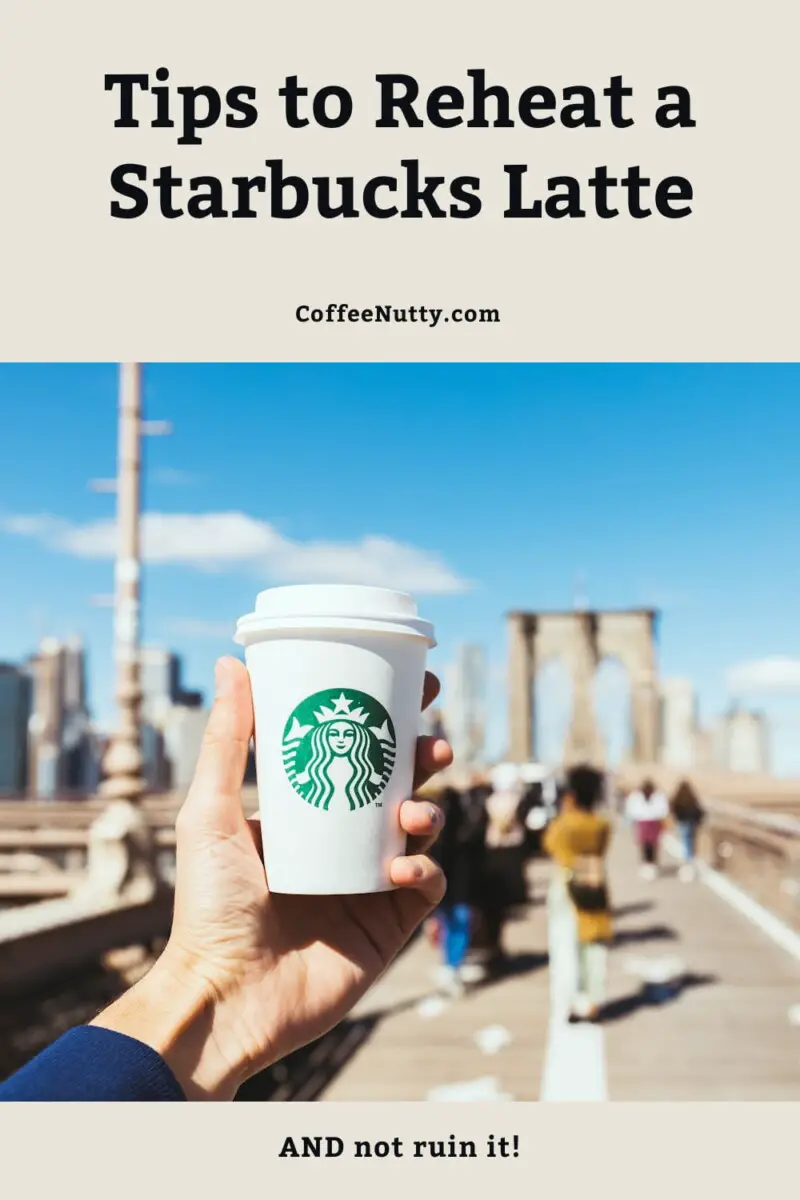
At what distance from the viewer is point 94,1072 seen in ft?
5.97

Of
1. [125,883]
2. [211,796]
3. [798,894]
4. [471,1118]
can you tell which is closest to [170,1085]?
[211,796]

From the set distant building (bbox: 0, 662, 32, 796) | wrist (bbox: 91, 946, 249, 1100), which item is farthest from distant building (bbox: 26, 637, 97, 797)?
wrist (bbox: 91, 946, 249, 1100)

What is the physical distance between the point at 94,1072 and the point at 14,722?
157 feet

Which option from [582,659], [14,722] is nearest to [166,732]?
[14,722]

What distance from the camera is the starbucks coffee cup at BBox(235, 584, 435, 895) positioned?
6.97 ft

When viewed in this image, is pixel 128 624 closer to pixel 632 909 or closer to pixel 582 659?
pixel 632 909

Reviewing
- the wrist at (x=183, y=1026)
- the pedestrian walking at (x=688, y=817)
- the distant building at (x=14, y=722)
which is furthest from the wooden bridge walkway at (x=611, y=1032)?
the distant building at (x=14, y=722)

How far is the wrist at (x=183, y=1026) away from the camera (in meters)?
1.98

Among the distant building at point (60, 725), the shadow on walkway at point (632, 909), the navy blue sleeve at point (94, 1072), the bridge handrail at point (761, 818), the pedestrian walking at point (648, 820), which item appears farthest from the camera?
the distant building at point (60, 725)

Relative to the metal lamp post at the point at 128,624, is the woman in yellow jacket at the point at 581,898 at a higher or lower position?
lower

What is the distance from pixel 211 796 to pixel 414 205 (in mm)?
2025

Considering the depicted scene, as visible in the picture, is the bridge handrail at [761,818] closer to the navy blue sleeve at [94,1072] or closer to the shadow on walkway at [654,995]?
the shadow on walkway at [654,995]

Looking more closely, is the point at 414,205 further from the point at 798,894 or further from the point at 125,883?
the point at 798,894

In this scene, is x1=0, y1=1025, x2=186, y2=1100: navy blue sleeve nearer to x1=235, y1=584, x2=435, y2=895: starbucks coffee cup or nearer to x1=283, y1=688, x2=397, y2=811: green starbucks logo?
x1=235, y1=584, x2=435, y2=895: starbucks coffee cup
